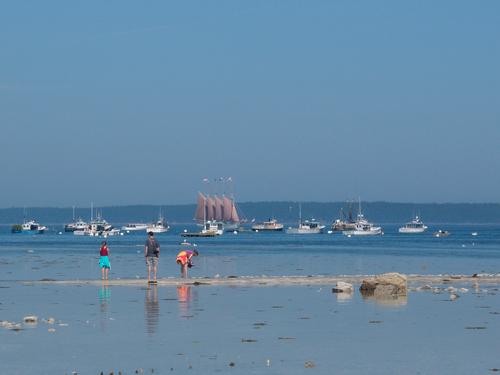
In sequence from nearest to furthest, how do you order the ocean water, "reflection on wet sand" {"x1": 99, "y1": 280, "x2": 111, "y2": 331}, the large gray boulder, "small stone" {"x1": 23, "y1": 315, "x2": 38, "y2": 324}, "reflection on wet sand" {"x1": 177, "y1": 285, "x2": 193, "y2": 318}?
1. the ocean water
2. "small stone" {"x1": 23, "y1": 315, "x2": 38, "y2": 324}
3. "reflection on wet sand" {"x1": 99, "y1": 280, "x2": 111, "y2": 331}
4. "reflection on wet sand" {"x1": 177, "y1": 285, "x2": 193, "y2": 318}
5. the large gray boulder

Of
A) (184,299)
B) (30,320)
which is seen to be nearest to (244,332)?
(30,320)

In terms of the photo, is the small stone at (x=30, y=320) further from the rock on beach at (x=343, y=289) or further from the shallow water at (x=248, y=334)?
the rock on beach at (x=343, y=289)

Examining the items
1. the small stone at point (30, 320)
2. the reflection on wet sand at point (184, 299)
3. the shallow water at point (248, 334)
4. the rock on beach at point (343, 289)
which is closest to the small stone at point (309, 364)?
the shallow water at point (248, 334)

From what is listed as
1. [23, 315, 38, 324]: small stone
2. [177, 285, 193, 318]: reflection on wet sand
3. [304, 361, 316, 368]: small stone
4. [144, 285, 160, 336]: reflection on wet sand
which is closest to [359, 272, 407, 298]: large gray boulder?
[177, 285, 193, 318]: reflection on wet sand

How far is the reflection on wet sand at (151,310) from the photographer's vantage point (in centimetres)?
3284

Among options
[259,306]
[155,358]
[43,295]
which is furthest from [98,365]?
[43,295]

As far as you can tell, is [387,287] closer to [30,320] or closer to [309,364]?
[30,320]

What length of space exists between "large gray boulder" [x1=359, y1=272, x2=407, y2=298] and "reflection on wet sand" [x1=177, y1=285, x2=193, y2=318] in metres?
7.15

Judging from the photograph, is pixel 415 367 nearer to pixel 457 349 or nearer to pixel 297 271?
pixel 457 349

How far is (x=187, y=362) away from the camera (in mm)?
25969

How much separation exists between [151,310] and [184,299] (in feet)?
16.7

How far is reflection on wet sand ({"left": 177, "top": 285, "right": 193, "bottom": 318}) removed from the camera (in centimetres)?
3722

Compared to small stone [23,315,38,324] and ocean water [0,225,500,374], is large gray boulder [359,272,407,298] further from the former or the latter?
small stone [23,315,38,324]

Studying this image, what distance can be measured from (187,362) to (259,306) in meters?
14.6
